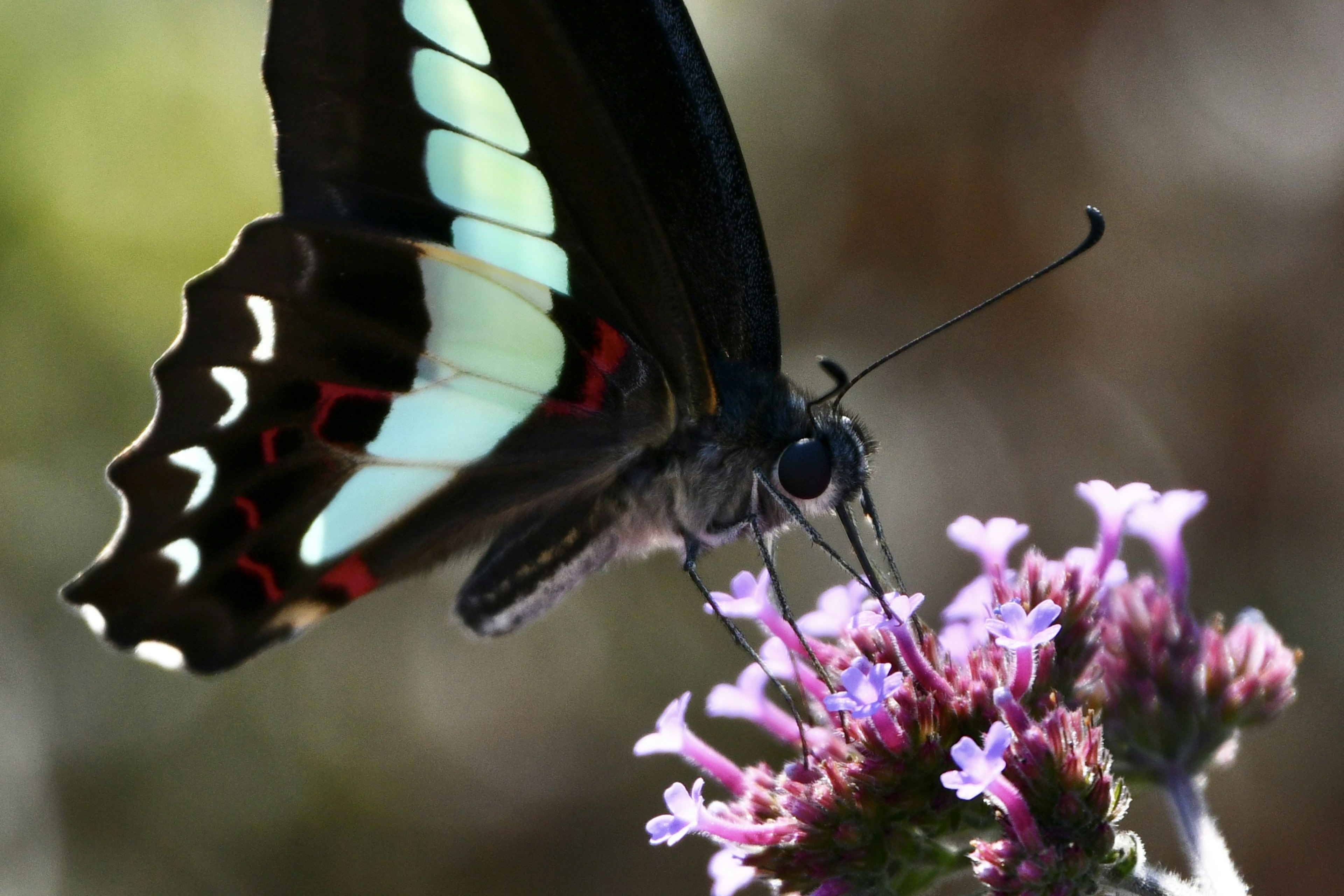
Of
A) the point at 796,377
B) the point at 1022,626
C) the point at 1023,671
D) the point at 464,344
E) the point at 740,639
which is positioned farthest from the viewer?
the point at 796,377

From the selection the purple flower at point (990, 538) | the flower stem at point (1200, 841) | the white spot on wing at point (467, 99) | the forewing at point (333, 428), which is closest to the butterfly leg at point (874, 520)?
the purple flower at point (990, 538)

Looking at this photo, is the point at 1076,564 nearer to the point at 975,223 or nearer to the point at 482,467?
the point at 482,467

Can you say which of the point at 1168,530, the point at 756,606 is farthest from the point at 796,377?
the point at 756,606

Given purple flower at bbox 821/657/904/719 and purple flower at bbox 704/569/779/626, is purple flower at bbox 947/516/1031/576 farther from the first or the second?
purple flower at bbox 821/657/904/719

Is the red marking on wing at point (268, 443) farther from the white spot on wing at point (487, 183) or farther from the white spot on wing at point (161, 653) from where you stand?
the white spot on wing at point (487, 183)

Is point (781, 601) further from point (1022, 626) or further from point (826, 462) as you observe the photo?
point (1022, 626)

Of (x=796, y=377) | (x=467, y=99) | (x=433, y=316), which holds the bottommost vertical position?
(x=433, y=316)

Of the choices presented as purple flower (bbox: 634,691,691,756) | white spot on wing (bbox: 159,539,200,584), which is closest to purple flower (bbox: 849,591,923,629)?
purple flower (bbox: 634,691,691,756)
